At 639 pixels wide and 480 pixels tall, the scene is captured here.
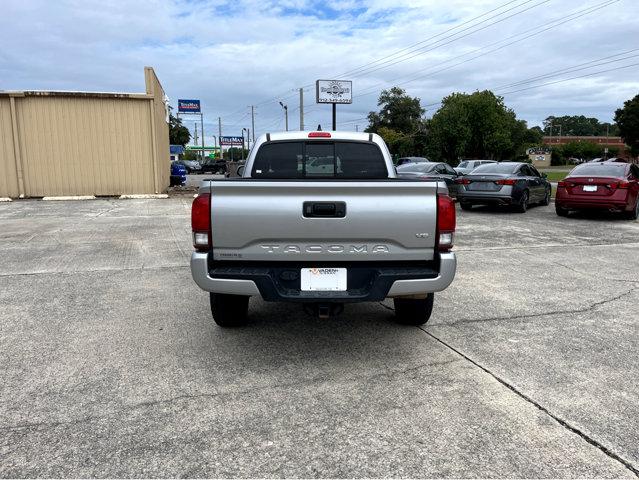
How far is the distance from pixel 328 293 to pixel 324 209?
0.62m

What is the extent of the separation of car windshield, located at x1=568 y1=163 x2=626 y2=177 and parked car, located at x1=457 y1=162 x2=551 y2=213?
1.54 meters

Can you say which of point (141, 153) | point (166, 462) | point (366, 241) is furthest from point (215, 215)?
point (141, 153)

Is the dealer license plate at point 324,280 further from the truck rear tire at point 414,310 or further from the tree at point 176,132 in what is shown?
the tree at point 176,132

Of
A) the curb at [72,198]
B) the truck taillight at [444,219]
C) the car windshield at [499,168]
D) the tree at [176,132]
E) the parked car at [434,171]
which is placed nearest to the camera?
the truck taillight at [444,219]

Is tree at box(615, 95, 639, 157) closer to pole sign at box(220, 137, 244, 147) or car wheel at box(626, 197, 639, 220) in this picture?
pole sign at box(220, 137, 244, 147)

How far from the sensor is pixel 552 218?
13633 millimetres

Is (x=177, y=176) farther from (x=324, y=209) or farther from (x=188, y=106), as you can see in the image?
(x=188, y=106)

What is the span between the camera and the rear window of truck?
17.6 ft

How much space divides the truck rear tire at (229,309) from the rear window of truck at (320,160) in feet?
4.56

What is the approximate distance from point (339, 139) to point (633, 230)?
9097 mm

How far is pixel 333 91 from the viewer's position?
43.3 meters

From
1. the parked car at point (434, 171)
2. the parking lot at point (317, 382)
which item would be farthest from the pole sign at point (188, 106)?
the parking lot at point (317, 382)

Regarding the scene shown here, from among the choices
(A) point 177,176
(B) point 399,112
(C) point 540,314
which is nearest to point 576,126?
(B) point 399,112

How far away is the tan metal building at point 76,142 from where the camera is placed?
58.9 feet
